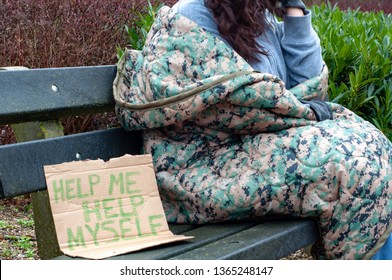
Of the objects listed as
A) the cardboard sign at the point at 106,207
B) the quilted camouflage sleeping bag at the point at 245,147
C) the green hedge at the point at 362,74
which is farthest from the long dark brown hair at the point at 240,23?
the green hedge at the point at 362,74

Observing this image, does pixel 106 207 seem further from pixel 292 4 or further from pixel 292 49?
pixel 292 4

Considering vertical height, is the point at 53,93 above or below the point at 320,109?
above

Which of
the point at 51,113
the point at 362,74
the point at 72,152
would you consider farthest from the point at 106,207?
the point at 362,74

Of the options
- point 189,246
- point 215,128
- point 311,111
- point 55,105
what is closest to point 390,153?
point 311,111

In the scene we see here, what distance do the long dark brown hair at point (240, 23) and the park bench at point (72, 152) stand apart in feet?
1.69

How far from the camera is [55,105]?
9.85ft

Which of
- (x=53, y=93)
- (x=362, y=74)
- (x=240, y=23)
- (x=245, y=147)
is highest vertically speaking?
(x=240, y=23)

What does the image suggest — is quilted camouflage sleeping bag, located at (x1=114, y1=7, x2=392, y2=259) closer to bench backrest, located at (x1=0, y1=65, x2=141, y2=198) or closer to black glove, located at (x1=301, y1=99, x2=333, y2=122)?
black glove, located at (x1=301, y1=99, x2=333, y2=122)

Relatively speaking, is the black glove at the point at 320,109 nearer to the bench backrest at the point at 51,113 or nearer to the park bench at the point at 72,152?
the park bench at the point at 72,152

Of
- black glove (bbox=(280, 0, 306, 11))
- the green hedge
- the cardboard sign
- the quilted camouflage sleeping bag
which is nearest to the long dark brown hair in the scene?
the quilted camouflage sleeping bag

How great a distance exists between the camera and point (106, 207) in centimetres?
280

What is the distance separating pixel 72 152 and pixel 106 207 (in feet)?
0.99
